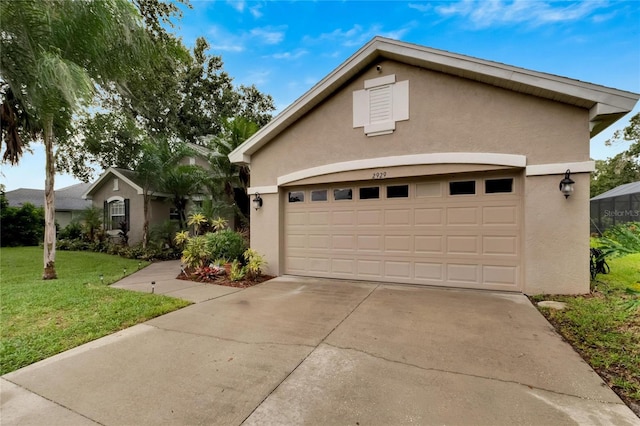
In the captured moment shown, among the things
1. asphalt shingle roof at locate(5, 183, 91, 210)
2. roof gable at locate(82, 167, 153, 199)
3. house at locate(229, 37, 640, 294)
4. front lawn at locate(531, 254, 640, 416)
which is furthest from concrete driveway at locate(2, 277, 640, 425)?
A: asphalt shingle roof at locate(5, 183, 91, 210)

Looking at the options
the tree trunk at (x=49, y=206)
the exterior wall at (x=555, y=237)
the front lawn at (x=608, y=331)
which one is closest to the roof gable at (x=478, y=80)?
the exterior wall at (x=555, y=237)

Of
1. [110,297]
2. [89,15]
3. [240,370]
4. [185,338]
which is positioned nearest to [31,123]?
[89,15]

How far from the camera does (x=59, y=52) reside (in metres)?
7.02

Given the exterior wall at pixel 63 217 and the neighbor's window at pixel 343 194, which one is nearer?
the neighbor's window at pixel 343 194

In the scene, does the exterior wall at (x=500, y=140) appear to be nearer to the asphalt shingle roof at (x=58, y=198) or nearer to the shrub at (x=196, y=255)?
the shrub at (x=196, y=255)

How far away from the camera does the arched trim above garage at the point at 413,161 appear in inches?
233

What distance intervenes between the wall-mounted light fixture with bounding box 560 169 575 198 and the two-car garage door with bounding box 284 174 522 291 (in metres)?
0.74

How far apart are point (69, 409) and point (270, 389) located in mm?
1768

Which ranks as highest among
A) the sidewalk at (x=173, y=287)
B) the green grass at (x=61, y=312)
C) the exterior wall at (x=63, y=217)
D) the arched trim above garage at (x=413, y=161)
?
the arched trim above garage at (x=413, y=161)

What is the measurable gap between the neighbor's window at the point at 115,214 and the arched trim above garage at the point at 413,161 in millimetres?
12663

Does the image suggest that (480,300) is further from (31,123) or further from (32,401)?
(31,123)

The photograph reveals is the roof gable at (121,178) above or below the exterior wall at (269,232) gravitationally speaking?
above

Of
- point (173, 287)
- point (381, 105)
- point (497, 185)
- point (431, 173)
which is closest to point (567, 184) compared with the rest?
point (497, 185)

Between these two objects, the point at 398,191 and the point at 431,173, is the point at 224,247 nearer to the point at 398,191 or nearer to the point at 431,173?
the point at 398,191
